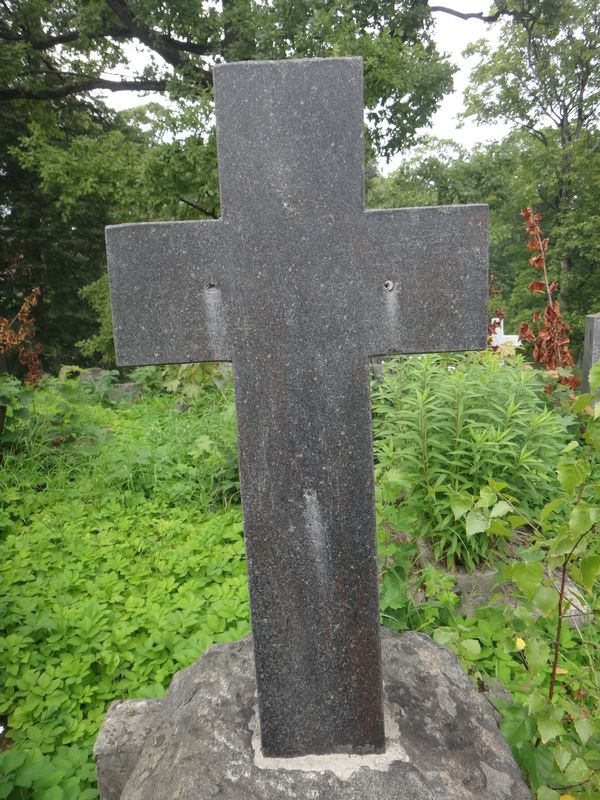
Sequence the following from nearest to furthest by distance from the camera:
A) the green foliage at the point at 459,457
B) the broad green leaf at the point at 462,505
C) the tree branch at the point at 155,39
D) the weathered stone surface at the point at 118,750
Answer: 1. the broad green leaf at the point at 462,505
2. the weathered stone surface at the point at 118,750
3. the green foliage at the point at 459,457
4. the tree branch at the point at 155,39

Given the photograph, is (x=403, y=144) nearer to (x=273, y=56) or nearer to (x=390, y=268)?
(x=273, y=56)

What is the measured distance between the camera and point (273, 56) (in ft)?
24.9

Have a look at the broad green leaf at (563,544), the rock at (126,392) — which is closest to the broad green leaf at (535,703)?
the broad green leaf at (563,544)

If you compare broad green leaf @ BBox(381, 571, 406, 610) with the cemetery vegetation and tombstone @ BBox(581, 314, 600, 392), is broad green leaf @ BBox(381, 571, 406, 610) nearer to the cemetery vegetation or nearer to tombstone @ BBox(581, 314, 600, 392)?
the cemetery vegetation

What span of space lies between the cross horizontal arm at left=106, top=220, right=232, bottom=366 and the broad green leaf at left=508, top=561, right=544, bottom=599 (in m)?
0.88

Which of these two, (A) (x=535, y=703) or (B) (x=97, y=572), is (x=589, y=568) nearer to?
(A) (x=535, y=703)

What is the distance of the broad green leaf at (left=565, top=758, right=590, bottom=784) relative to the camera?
1.23m

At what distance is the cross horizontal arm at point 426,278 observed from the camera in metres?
1.24

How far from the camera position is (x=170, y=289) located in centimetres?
128

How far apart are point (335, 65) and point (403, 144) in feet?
27.8

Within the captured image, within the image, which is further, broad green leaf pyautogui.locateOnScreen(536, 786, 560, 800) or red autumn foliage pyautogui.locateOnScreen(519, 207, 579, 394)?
red autumn foliage pyautogui.locateOnScreen(519, 207, 579, 394)

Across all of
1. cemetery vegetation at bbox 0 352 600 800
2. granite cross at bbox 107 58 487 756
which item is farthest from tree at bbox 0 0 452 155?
granite cross at bbox 107 58 487 756

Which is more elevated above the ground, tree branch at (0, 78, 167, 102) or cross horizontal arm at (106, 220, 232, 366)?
tree branch at (0, 78, 167, 102)

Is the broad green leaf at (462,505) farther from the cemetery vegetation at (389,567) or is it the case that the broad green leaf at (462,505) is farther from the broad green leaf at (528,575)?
the broad green leaf at (528,575)
